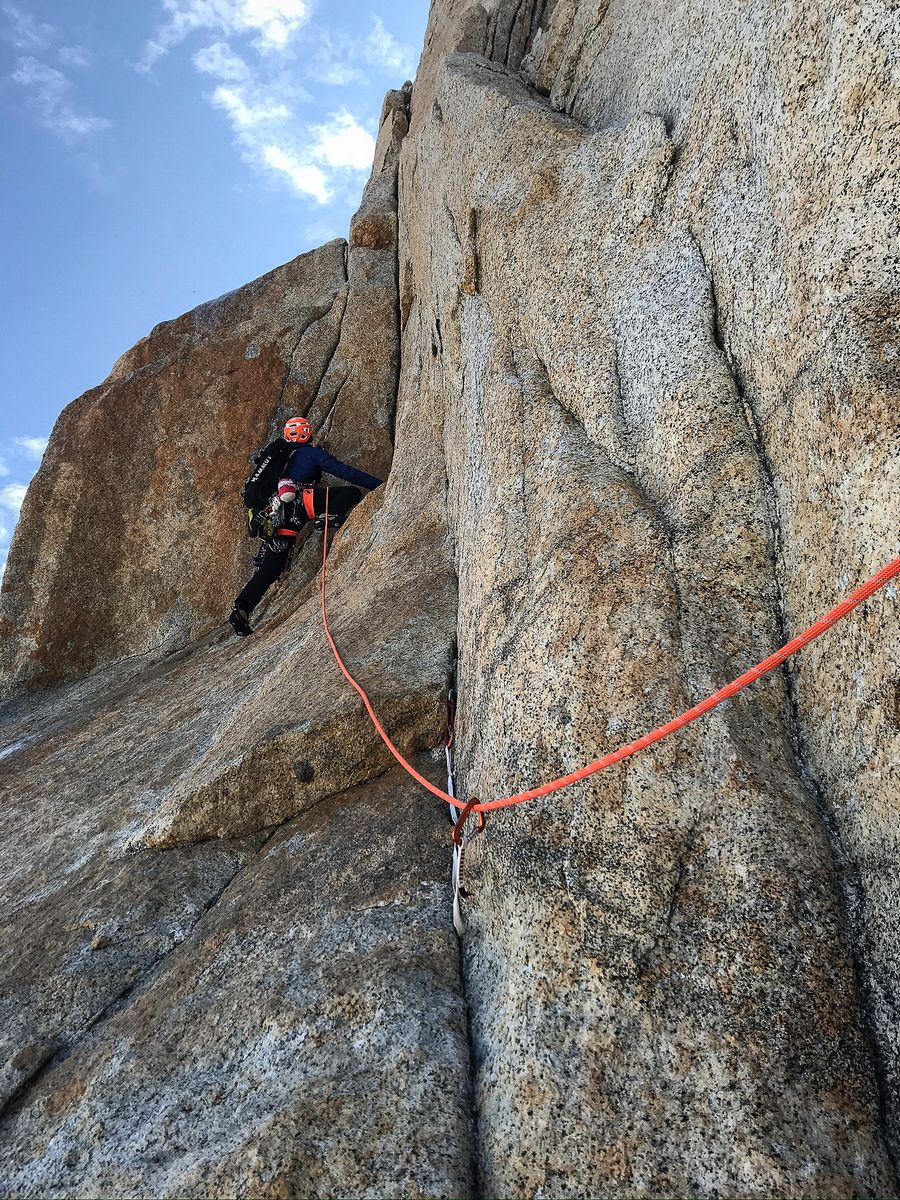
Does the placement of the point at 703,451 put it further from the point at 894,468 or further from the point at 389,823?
the point at 389,823

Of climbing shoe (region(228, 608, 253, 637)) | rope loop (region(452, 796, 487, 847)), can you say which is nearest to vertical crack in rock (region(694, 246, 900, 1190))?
rope loop (region(452, 796, 487, 847))

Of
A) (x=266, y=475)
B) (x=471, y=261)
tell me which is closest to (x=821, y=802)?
(x=471, y=261)

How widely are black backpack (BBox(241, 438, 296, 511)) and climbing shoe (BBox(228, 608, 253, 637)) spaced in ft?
5.34

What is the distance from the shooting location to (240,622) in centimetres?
1238

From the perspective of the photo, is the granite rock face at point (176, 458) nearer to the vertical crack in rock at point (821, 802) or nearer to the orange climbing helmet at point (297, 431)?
the orange climbing helmet at point (297, 431)

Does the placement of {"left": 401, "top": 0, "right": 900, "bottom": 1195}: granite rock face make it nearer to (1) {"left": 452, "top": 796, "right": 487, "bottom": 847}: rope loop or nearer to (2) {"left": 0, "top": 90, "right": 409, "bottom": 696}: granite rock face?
(1) {"left": 452, "top": 796, "right": 487, "bottom": 847}: rope loop

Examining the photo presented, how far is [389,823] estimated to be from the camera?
5.96 meters

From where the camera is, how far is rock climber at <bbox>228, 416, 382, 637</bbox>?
A: 40.4 feet

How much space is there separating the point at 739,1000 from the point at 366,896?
2557 millimetres

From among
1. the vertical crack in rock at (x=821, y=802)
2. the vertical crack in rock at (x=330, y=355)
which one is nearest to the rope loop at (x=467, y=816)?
the vertical crack in rock at (x=821, y=802)

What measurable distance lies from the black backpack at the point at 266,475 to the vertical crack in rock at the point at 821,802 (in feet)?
27.1

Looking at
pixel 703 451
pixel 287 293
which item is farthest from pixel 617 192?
pixel 287 293

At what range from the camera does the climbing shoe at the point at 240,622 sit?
1238 centimetres

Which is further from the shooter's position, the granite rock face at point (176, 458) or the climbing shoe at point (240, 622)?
the granite rock face at point (176, 458)
